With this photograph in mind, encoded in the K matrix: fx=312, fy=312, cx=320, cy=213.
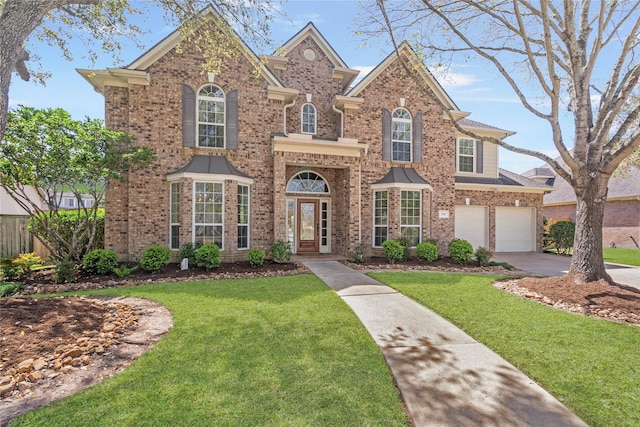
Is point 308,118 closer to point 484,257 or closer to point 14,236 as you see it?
point 484,257

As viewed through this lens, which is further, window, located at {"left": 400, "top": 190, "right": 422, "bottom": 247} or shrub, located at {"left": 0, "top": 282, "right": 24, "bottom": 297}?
window, located at {"left": 400, "top": 190, "right": 422, "bottom": 247}

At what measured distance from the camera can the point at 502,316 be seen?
18.0 ft

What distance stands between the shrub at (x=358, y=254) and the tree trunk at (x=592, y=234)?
5821mm

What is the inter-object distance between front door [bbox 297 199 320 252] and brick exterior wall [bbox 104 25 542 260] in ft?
2.11

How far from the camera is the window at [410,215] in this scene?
12.4 meters

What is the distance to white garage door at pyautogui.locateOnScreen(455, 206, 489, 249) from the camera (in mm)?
15125

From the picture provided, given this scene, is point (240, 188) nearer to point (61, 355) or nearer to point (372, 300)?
point (372, 300)

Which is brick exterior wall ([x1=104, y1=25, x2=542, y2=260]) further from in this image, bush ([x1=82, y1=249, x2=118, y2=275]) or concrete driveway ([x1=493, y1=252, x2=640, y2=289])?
concrete driveway ([x1=493, y1=252, x2=640, y2=289])

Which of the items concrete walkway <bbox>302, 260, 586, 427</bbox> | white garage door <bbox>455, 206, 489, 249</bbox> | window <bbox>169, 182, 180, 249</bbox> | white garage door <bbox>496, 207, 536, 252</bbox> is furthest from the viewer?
white garage door <bbox>496, 207, 536, 252</bbox>

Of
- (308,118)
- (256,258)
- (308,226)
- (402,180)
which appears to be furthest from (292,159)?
(402,180)

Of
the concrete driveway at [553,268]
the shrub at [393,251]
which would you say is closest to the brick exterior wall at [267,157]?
the shrub at [393,251]

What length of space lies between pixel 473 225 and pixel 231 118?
1215cm

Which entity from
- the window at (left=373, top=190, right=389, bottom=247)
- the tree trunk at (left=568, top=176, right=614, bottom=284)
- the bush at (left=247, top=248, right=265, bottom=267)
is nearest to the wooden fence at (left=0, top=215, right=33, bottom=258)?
the bush at (left=247, top=248, right=265, bottom=267)

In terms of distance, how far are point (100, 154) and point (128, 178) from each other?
4.98ft
